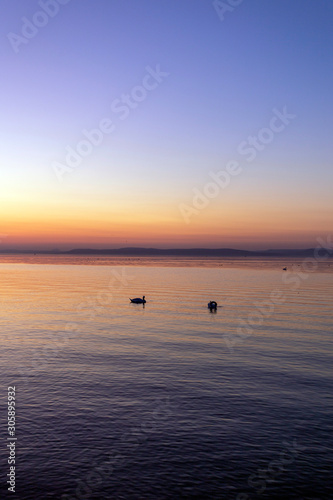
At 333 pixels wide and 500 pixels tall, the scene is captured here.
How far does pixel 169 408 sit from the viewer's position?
98.3 feet

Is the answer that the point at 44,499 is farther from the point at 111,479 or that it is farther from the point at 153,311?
the point at 153,311

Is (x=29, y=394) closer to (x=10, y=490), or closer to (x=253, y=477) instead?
(x=10, y=490)

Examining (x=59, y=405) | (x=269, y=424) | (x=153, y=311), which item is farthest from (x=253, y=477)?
(x=153, y=311)

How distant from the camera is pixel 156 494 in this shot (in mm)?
19844

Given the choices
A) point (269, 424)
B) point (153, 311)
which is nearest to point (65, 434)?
point (269, 424)

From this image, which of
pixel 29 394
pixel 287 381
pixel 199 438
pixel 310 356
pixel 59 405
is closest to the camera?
pixel 199 438

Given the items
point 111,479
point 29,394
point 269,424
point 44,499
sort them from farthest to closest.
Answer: point 29,394 → point 269,424 → point 111,479 → point 44,499

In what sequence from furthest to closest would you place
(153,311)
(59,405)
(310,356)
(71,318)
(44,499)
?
1. (153,311)
2. (71,318)
3. (310,356)
4. (59,405)
5. (44,499)

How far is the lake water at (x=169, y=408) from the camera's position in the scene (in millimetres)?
21016

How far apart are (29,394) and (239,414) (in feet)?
54.0

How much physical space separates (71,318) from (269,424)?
1791 inches

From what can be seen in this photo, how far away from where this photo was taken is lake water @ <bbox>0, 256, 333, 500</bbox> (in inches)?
827

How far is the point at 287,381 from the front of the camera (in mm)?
35875

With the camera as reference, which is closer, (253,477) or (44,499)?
(44,499)
